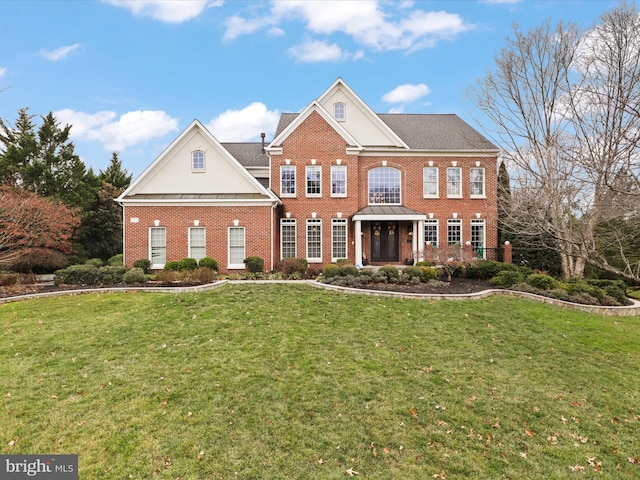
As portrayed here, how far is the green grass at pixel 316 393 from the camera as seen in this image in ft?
13.2

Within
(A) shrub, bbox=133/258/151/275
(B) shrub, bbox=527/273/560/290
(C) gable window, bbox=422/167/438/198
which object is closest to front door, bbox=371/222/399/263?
(C) gable window, bbox=422/167/438/198

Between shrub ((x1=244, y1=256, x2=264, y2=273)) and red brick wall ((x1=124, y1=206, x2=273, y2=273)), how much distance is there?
907mm

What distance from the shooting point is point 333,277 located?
45.6ft

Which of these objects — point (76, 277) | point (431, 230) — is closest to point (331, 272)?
point (431, 230)

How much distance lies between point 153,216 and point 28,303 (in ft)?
23.9

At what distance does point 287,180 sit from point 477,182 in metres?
11.6

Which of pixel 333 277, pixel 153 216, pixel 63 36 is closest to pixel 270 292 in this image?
pixel 333 277

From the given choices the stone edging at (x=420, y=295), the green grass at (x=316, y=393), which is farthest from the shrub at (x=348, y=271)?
the green grass at (x=316, y=393)

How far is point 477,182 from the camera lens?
20.6m

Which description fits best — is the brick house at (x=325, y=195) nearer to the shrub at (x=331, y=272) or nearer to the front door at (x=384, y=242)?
the front door at (x=384, y=242)

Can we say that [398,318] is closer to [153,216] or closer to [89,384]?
[89,384]

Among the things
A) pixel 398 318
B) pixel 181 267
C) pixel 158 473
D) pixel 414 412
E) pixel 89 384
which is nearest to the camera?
pixel 158 473

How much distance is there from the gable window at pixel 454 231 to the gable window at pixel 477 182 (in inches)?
79.5

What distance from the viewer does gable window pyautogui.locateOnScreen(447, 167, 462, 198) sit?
807 inches
